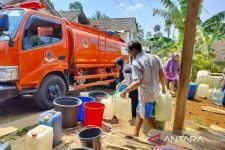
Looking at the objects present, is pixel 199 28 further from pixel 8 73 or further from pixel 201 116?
pixel 8 73

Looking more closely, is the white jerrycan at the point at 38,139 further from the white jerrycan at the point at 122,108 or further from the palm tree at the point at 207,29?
the palm tree at the point at 207,29

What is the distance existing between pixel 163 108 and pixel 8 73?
128 inches

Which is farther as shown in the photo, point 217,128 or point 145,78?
point 217,128

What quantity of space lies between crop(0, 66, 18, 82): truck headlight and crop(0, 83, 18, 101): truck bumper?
5.7 inches

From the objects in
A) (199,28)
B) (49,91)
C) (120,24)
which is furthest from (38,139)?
(120,24)

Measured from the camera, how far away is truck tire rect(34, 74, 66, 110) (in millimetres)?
6270

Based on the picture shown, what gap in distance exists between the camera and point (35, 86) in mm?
6117

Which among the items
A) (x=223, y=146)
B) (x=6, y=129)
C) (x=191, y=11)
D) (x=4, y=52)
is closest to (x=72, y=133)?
(x=6, y=129)

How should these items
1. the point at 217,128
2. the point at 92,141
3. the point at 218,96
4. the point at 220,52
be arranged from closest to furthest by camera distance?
the point at 92,141 → the point at 217,128 → the point at 218,96 → the point at 220,52

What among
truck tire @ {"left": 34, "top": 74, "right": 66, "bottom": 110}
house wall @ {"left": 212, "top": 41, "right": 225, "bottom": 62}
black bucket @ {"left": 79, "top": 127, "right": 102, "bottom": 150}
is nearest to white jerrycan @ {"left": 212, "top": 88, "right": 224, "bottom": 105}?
truck tire @ {"left": 34, "top": 74, "right": 66, "bottom": 110}

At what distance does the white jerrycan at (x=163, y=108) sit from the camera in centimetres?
472

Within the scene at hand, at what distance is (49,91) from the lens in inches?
256

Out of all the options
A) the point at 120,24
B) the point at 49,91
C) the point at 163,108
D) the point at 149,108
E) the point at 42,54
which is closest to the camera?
the point at 149,108

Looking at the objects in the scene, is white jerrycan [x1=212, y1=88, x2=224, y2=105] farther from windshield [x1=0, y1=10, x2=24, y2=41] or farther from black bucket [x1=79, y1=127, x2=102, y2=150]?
windshield [x1=0, y1=10, x2=24, y2=41]
